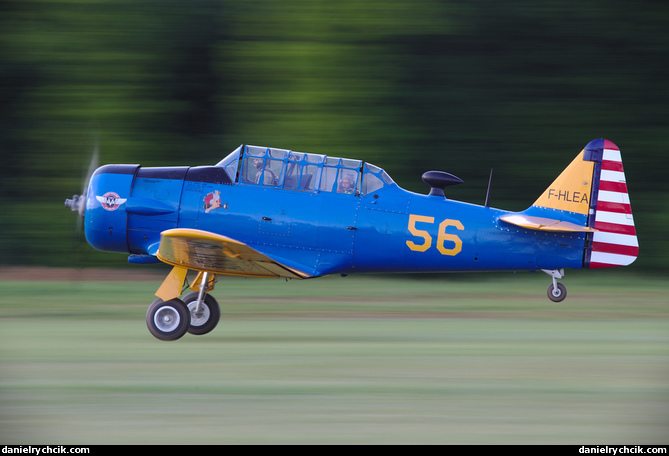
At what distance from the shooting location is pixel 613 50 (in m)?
13.5

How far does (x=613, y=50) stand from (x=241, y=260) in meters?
9.22

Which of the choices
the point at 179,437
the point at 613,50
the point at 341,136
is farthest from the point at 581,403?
the point at 613,50

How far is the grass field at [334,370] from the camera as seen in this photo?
5367 millimetres

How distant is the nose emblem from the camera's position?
7.96 meters

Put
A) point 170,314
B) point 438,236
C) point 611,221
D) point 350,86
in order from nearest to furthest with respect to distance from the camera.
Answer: point 170,314, point 438,236, point 611,221, point 350,86

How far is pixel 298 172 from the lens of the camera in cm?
811

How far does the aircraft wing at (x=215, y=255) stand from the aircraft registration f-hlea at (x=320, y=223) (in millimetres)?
40

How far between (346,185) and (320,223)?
20.7 inches

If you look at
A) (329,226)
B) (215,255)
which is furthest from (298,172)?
(215,255)

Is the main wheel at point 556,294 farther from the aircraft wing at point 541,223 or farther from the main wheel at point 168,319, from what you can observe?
the main wheel at point 168,319

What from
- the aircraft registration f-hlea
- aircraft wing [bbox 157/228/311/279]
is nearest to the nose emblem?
the aircraft registration f-hlea

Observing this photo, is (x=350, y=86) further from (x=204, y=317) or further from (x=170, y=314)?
(x=170, y=314)

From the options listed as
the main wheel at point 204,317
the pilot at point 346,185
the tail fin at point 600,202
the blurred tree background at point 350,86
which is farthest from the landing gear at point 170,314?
the blurred tree background at point 350,86

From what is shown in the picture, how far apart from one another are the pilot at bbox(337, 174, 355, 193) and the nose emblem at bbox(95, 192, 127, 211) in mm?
2366
